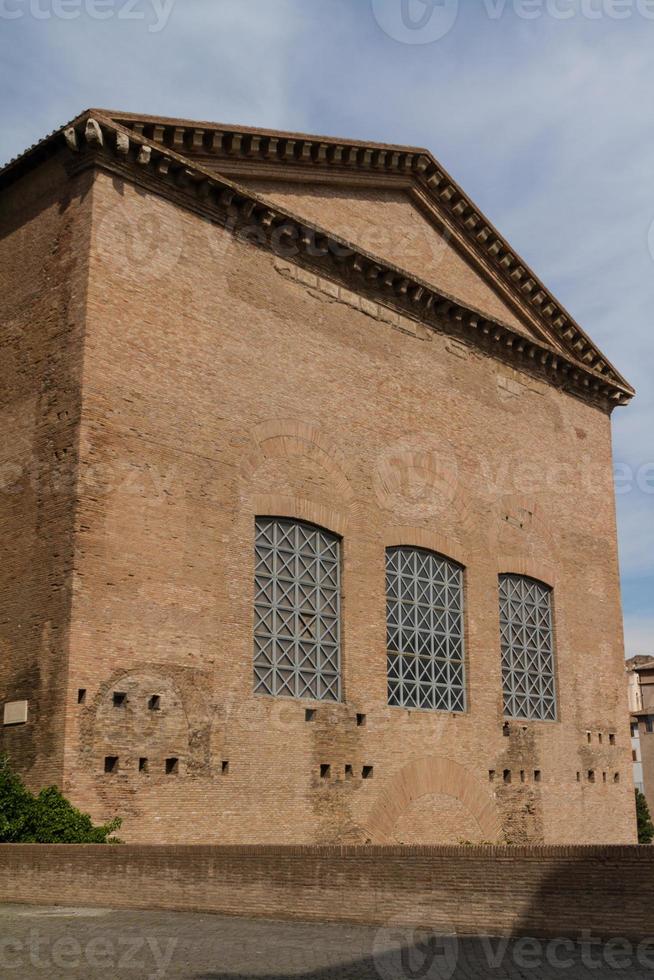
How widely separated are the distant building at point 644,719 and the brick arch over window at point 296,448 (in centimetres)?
3134

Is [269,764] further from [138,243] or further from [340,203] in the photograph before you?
[340,203]

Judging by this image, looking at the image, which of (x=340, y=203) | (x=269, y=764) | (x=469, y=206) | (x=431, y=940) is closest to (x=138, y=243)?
(x=340, y=203)

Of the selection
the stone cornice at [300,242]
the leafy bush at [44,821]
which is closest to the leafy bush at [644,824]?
the stone cornice at [300,242]

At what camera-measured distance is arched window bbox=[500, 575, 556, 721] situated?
18.2 metres

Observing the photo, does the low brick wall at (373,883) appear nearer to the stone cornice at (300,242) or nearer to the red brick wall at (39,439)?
the red brick wall at (39,439)

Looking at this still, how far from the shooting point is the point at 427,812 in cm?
1575

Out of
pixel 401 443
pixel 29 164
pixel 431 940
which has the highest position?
pixel 29 164

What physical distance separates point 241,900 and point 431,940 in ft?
6.85

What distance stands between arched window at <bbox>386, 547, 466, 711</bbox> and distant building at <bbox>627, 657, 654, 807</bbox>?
1127 inches

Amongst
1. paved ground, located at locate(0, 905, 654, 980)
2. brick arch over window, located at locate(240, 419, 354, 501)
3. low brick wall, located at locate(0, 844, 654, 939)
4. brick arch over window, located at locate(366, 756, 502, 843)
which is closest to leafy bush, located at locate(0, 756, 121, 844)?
low brick wall, located at locate(0, 844, 654, 939)

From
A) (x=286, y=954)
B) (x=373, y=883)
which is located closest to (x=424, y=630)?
(x=373, y=883)

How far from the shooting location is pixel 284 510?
48.2 feet

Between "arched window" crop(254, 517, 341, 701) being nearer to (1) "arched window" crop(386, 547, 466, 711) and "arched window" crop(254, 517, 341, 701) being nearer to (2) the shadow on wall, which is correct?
(1) "arched window" crop(386, 547, 466, 711)

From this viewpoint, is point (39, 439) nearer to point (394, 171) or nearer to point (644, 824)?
point (394, 171)
